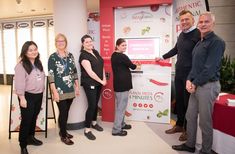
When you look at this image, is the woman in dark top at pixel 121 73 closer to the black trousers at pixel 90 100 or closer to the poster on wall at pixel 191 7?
the black trousers at pixel 90 100

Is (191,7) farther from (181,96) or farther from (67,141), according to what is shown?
(67,141)

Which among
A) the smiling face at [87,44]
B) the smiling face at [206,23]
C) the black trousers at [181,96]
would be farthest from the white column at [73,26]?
the smiling face at [206,23]

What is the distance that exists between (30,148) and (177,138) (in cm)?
221

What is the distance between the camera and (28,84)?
9.99 feet

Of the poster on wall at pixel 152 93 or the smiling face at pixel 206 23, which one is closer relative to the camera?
the smiling face at pixel 206 23

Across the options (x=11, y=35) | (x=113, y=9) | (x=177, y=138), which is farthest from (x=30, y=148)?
(x=11, y=35)

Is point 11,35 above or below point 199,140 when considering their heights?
above

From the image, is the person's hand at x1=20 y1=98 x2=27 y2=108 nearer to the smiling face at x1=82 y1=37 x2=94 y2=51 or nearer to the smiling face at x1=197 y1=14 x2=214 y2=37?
the smiling face at x1=82 y1=37 x2=94 y2=51

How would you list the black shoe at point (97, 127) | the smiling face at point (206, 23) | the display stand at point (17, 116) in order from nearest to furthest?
1. the smiling face at point (206, 23)
2. the display stand at point (17, 116)
3. the black shoe at point (97, 127)

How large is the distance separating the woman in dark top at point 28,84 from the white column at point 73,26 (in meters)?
0.96

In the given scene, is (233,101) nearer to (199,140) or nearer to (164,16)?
(199,140)

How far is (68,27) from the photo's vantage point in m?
4.00

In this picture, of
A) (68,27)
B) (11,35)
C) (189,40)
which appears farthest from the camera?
(11,35)

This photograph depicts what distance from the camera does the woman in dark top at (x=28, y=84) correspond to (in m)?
2.96
